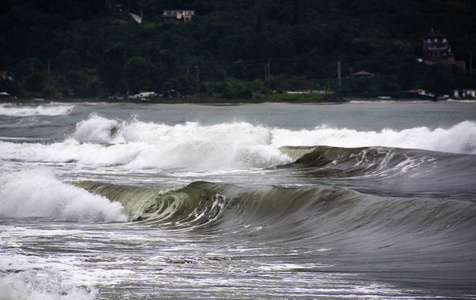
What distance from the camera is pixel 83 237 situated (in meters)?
13.5

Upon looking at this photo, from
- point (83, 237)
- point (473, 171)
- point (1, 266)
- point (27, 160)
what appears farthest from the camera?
point (27, 160)

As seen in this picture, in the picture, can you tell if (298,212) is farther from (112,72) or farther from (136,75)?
(112,72)

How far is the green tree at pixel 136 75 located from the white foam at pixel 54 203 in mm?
133370

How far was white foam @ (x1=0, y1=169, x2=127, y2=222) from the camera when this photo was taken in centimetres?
1670

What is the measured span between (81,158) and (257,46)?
15984cm

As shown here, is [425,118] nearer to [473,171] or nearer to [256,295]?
[473,171]

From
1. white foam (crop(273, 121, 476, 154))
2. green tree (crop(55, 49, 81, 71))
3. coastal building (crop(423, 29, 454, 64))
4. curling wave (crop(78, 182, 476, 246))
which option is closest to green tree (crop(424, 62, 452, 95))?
coastal building (crop(423, 29, 454, 64))

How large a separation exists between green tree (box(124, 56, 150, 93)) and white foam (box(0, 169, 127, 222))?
133370 mm

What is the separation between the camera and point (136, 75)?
15100cm


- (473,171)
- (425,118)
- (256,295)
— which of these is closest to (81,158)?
(473,171)

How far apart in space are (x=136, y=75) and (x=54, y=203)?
136m

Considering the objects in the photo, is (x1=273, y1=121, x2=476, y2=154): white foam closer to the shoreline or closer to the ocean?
the ocean

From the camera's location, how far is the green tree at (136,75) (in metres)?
151

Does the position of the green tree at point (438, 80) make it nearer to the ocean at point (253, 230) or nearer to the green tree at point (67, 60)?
the green tree at point (67, 60)
